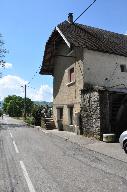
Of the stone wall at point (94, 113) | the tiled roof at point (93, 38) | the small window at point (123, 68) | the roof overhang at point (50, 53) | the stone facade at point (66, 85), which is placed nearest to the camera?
the stone wall at point (94, 113)

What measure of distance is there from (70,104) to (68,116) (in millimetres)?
1241

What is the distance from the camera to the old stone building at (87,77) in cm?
1923

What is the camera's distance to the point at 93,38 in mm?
24875

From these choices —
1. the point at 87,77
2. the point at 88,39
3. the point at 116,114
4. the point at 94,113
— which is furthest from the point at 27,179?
the point at 88,39

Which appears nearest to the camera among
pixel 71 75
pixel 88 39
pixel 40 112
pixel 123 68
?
pixel 88 39

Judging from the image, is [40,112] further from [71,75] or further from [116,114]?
[116,114]

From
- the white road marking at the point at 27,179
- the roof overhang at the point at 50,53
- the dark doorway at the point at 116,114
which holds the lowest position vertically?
the white road marking at the point at 27,179

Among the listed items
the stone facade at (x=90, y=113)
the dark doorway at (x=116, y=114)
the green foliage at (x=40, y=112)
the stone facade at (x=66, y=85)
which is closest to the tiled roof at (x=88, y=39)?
the stone facade at (x=66, y=85)

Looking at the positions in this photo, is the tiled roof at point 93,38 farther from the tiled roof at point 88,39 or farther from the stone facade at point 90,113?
the stone facade at point 90,113

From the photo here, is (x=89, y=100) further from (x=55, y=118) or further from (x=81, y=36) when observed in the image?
(x=55, y=118)

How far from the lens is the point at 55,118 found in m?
30.3

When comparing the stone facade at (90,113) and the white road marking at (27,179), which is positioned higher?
the stone facade at (90,113)


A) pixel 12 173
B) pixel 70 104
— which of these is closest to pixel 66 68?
pixel 70 104

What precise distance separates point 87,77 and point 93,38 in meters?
3.80
